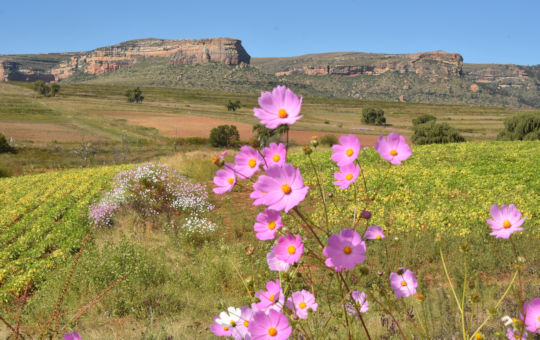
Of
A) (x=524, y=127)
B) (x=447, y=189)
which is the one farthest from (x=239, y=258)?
(x=524, y=127)

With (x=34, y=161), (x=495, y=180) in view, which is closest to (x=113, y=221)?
(x=495, y=180)

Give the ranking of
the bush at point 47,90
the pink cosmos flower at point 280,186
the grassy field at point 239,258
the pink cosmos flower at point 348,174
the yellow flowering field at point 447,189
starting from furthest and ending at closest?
the bush at point 47,90 < the yellow flowering field at point 447,189 < the grassy field at point 239,258 < the pink cosmos flower at point 348,174 < the pink cosmos flower at point 280,186

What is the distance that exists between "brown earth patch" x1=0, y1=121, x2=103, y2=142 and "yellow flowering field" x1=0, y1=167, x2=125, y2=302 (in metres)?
21.4

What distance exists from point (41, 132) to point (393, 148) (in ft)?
144

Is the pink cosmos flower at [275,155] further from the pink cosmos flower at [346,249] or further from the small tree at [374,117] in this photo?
the small tree at [374,117]

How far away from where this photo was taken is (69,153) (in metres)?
28.7

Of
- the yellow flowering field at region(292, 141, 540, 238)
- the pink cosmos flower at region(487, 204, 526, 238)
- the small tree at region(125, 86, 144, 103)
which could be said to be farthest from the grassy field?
the small tree at region(125, 86, 144, 103)

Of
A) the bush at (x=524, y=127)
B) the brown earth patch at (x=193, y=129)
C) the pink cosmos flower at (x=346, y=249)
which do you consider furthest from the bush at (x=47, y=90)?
the pink cosmos flower at (x=346, y=249)

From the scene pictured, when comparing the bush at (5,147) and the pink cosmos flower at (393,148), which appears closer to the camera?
the pink cosmos flower at (393,148)

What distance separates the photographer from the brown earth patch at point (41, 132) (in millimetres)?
34312

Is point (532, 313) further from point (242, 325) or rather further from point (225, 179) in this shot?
point (225, 179)

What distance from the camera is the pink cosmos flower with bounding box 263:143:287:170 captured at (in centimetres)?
113

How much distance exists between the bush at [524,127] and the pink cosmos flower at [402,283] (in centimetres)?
2470

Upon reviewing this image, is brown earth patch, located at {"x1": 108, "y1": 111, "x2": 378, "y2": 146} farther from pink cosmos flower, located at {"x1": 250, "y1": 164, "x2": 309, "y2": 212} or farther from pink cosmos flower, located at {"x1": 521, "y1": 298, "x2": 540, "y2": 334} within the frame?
pink cosmos flower, located at {"x1": 250, "y1": 164, "x2": 309, "y2": 212}
